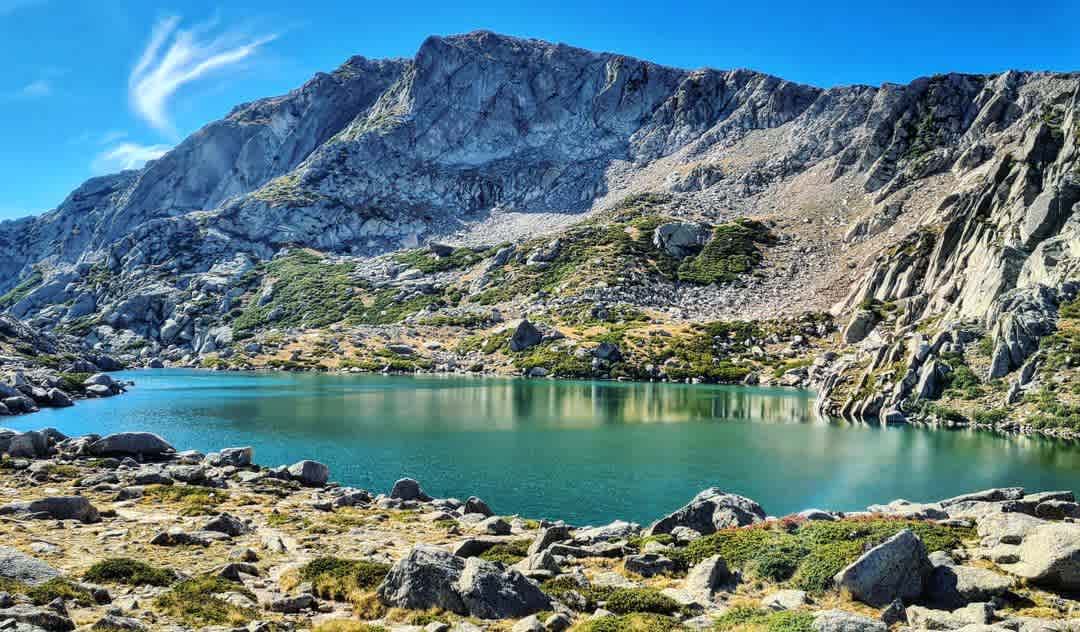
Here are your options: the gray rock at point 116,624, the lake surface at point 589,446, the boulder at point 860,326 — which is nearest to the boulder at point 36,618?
the gray rock at point 116,624

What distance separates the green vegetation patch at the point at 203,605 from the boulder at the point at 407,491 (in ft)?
62.2

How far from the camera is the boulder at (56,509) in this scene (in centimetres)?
2669

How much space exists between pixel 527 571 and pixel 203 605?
31.6ft

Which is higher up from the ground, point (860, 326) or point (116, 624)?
point (860, 326)

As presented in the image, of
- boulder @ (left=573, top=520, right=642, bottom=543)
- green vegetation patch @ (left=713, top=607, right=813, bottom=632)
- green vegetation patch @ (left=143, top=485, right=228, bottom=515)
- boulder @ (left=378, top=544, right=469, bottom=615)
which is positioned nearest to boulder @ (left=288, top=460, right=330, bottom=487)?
green vegetation patch @ (left=143, top=485, right=228, bottom=515)

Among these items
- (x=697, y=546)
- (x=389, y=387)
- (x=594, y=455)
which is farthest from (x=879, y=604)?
(x=389, y=387)

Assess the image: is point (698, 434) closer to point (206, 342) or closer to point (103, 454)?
point (103, 454)

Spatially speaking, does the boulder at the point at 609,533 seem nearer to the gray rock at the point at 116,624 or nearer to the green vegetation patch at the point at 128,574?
the green vegetation patch at the point at 128,574

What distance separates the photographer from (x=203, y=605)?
17.2 meters

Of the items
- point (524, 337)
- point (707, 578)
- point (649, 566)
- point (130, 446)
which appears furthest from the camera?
point (524, 337)

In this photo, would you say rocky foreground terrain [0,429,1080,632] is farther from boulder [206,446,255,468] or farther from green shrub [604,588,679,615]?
boulder [206,446,255,468]

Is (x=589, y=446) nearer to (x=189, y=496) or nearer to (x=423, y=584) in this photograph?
(x=189, y=496)

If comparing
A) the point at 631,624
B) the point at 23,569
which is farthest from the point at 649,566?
the point at 23,569

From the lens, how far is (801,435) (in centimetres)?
6956
